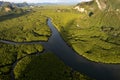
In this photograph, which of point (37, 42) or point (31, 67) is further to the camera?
point (37, 42)

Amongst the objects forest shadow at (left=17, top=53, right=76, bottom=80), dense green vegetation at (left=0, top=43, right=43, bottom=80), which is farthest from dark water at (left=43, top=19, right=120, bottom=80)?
dense green vegetation at (left=0, top=43, right=43, bottom=80)

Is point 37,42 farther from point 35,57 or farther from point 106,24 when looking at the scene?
point 106,24

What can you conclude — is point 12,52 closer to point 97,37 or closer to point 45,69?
point 45,69

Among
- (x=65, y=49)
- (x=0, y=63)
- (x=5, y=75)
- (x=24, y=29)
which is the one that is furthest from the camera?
(x=24, y=29)

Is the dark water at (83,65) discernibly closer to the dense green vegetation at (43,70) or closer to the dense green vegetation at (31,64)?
the dense green vegetation at (31,64)

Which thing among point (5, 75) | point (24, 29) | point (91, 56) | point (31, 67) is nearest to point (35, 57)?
point (31, 67)

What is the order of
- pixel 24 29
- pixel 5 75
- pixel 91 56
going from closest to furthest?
pixel 5 75 < pixel 91 56 < pixel 24 29

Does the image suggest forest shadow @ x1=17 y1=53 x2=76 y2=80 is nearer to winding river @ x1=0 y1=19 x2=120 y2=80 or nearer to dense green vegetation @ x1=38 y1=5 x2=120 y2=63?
winding river @ x1=0 y1=19 x2=120 y2=80

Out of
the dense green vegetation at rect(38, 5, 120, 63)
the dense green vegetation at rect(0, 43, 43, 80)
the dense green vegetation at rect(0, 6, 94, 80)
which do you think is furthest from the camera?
the dense green vegetation at rect(38, 5, 120, 63)
